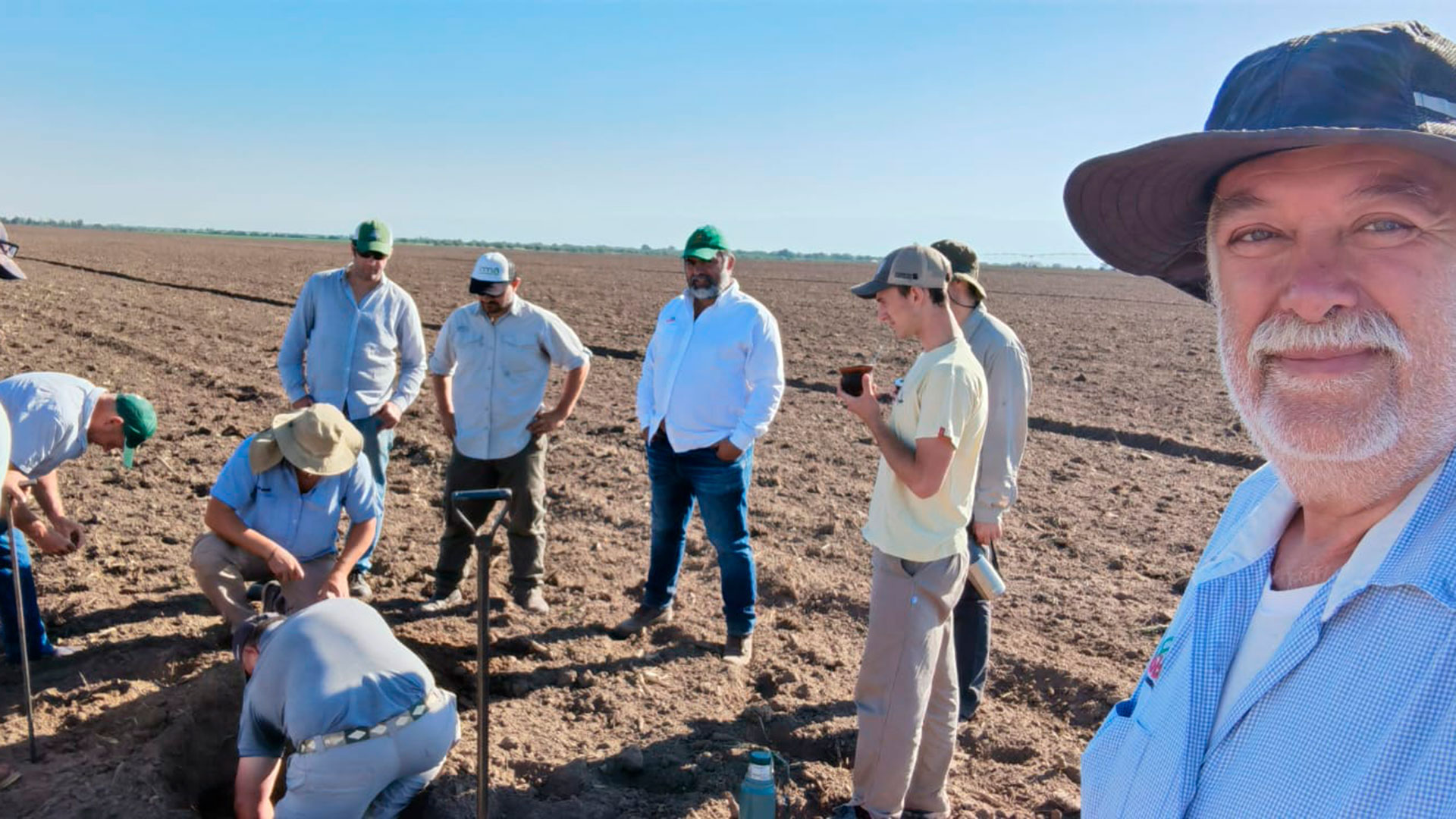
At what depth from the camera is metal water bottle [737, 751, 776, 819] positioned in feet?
11.0

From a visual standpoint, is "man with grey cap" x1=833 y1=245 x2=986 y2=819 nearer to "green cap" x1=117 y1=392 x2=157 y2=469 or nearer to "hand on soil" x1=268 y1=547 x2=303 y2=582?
"hand on soil" x1=268 y1=547 x2=303 y2=582

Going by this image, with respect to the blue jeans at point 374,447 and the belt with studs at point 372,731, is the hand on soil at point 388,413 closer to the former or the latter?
the blue jeans at point 374,447

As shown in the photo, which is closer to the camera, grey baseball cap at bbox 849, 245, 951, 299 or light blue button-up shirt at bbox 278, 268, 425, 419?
grey baseball cap at bbox 849, 245, 951, 299

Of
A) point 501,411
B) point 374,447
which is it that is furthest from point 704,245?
point 374,447

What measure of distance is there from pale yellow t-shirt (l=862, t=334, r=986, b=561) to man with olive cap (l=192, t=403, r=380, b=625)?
257cm

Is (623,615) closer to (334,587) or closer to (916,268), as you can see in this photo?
(334,587)

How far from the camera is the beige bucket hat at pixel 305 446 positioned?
4.48m

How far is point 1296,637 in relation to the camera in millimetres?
1192

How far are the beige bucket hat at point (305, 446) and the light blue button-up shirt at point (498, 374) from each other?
3.47 ft

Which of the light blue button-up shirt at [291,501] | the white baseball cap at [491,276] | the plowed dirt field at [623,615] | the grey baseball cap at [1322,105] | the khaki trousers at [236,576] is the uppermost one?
the grey baseball cap at [1322,105]

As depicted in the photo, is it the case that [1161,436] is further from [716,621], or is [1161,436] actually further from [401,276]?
[401,276]

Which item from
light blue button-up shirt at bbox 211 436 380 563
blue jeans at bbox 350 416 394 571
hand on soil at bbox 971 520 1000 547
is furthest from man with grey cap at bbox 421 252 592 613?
hand on soil at bbox 971 520 1000 547

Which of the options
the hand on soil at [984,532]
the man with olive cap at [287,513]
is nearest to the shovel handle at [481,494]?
the man with olive cap at [287,513]

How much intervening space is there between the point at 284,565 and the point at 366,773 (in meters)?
1.54
